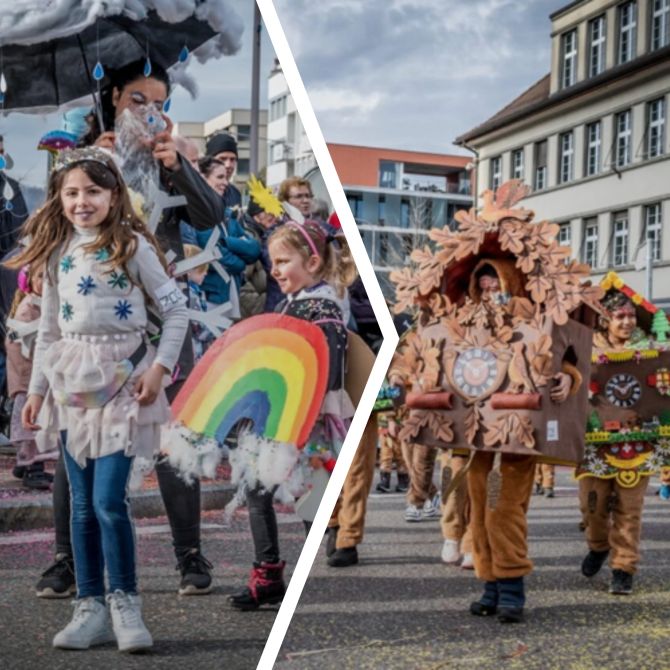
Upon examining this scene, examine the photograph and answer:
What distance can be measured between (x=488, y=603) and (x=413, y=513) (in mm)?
1681

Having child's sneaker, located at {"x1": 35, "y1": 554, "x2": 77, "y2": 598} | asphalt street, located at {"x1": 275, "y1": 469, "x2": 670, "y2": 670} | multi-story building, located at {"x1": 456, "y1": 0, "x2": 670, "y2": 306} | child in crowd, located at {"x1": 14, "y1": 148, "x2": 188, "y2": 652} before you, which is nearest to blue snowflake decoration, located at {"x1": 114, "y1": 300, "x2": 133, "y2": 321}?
child in crowd, located at {"x1": 14, "y1": 148, "x2": 188, "y2": 652}

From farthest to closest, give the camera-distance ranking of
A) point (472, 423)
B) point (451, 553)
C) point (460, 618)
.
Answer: point (451, 553)
point (460, 618)
point (472, 423)

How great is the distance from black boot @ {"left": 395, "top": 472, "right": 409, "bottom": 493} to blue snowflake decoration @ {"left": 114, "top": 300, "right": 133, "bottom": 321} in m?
4.38

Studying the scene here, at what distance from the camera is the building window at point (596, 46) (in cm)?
364

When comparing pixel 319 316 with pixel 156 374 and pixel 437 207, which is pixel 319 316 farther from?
pixel 437 207

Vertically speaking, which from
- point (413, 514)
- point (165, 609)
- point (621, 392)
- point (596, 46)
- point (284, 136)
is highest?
point (596, 46)

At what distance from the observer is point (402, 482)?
6.49 m

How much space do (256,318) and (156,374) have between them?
203mm

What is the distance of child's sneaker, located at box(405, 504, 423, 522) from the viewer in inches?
197

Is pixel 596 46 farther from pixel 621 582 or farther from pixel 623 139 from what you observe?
pixel 621 582

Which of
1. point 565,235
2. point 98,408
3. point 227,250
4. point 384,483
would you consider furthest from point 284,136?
point 384,483

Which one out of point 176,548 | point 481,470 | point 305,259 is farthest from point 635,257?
point 176,548

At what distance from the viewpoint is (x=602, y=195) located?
12.2ft

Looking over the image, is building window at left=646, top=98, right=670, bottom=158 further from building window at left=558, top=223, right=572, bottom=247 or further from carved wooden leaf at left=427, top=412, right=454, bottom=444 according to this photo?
carved wooden leaf at left=427, top=412, right=454, bottom=444
